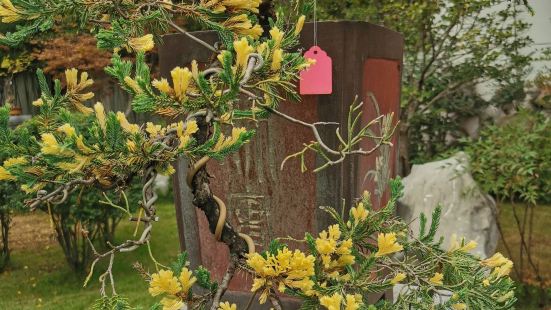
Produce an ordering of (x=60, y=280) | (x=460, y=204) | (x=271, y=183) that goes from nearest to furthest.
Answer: (x=271, y=183) < (x=460, y=204) < (x=60, y=280)

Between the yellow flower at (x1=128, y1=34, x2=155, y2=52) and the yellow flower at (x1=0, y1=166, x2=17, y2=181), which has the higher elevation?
the yellow flower at (x1=128, y1=34, x2=155, y2=52)

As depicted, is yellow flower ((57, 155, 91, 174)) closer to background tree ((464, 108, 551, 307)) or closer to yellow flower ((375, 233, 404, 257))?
yellow flower ((375, 233, 404, 257))

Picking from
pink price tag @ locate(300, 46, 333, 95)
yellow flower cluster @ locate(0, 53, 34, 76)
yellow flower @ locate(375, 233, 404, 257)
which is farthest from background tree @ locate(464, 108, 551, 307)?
yellow flower cluster @ locate(0, 53, 34, 76)

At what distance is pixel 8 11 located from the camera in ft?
3.10

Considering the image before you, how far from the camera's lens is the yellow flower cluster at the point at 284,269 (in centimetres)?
85

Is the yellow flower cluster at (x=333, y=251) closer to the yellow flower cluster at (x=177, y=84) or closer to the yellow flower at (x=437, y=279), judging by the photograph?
the yellow flower at (x=437, y=279)

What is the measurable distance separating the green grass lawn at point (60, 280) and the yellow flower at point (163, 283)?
126 inches

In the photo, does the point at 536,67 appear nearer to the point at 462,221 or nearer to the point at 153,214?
the point at 462,221

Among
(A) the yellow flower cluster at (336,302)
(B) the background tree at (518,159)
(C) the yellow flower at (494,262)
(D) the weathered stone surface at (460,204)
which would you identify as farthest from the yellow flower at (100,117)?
(D) the weathered stone surface at (460,204)

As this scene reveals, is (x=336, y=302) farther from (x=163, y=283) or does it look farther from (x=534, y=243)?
(x=534, y=243)

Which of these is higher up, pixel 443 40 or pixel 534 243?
pixel 443 40

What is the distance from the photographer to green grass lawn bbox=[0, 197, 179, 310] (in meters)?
4.35

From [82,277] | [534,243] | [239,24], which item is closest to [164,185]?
[82,277]

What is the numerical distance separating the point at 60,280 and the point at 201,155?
179 inches
